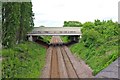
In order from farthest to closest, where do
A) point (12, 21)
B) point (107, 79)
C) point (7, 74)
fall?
point (12, 21) < point (7, 74) < point (107, 79)

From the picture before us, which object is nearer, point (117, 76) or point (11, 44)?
point (117, 76)

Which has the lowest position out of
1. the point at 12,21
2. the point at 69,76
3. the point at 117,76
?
the point at 69,76

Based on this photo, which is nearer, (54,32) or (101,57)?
(101,57)

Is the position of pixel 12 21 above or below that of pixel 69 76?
above

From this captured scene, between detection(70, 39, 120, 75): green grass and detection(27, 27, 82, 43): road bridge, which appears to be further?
detection(27, 27, 82, 43): road bridge

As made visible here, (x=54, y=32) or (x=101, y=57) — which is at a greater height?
(x=54, y=32)

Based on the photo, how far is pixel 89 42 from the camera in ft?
123

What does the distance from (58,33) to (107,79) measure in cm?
4376

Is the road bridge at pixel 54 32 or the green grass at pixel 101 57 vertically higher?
the road bridge at pixel 54 32

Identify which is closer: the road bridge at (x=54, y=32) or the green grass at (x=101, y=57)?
the green grass at (x=101, y=57)

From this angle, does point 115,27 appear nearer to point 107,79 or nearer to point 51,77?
point 51,77

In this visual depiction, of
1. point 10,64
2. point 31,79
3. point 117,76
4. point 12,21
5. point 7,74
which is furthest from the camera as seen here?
point 12,21

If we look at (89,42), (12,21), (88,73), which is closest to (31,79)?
(88,73)

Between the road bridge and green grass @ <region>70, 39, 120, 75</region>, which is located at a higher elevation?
the road bridge
